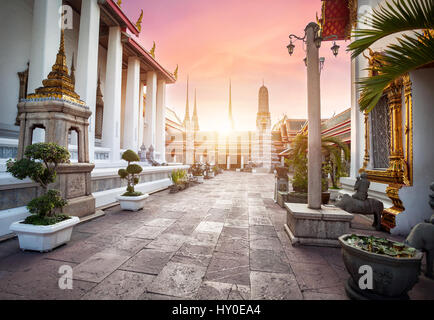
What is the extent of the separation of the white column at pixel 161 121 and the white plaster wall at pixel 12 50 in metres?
8.54

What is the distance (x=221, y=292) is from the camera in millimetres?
2150

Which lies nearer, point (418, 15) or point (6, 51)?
point (418, 15)

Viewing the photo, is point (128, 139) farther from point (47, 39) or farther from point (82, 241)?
point (82, 241)

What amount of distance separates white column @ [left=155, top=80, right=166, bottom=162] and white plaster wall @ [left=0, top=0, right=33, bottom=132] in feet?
28.0

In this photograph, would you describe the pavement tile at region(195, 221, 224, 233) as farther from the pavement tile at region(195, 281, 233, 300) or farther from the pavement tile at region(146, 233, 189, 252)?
the pavement tile at region(195, 281, 233, 300)

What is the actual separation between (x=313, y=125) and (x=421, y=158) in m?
2.61

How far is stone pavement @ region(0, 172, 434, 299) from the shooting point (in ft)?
7.02

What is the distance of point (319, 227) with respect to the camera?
11.7 feet

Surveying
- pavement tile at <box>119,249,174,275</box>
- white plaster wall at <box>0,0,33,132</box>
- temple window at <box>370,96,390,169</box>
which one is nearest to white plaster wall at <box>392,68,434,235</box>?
temple window at <box>370,96,390,169</box>

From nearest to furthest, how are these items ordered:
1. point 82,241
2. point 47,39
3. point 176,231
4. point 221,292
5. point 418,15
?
1. point 221,292
2. point 418,15
3. point 82,241
4. point 176,231
5. point 47,39

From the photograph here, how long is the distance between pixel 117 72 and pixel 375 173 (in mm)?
11782

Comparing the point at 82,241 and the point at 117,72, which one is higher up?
the point at 117,72

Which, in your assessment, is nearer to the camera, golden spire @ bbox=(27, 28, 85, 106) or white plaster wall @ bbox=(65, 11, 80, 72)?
golden spire @ bbox=(27, 28, 85, 106)
